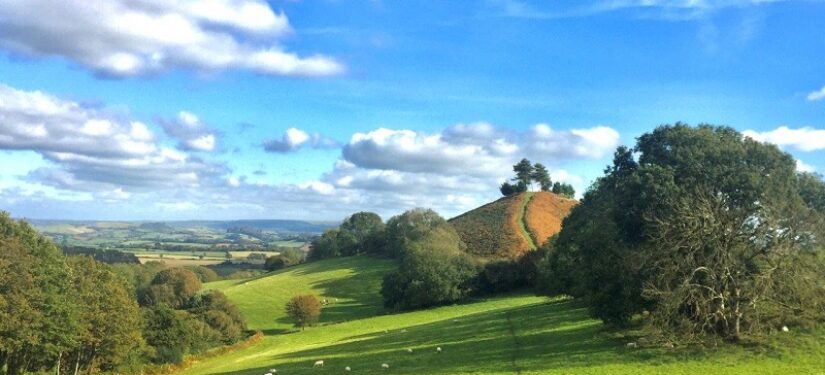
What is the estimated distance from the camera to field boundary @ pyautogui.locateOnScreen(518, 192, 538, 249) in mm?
121750

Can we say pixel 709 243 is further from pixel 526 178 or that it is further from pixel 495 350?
pixel 526 178

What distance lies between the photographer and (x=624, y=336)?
33875 millimetres

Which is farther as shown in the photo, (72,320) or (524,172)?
(524,172)

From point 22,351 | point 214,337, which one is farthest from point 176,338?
point 22,351

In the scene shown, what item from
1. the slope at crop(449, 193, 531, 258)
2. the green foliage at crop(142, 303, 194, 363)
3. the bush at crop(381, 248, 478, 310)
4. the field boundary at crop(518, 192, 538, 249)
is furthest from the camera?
the field boundary at crop(518, 192, 538, 249)

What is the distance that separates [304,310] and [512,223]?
66944 mm

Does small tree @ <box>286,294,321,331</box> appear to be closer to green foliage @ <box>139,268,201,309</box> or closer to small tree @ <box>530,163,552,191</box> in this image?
green foliage @ <box>139,268,201,309</box>

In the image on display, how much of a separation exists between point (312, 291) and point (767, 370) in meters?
83.3

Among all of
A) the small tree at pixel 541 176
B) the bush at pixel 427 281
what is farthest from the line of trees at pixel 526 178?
the bush at pixel 427 281

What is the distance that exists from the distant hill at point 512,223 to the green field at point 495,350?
117 ft

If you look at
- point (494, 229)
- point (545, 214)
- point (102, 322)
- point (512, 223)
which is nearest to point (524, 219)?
point (512, 223)

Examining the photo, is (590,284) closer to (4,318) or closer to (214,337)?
(4,318)

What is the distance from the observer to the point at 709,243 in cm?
2994

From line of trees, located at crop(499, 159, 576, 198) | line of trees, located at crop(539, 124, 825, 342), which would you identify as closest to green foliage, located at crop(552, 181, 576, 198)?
line of trees, located at crop(499, 159, 576, 198)
